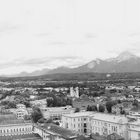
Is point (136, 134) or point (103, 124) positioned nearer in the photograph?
point (136, 134)

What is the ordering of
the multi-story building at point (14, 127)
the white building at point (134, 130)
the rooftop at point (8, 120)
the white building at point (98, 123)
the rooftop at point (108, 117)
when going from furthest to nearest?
1. the rooftop at point (8, 120)
2. the multi-story building at point (14, 127)
3. the rooftop at point (108, 117)
4. the white building at point (98, 123)
5. the white building at point (134, 130)

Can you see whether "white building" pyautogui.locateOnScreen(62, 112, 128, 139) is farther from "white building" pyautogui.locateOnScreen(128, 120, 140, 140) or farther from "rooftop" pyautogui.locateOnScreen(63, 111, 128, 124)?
"white building" pyautogui.locateOnScreen(128, 120, 140, 140)

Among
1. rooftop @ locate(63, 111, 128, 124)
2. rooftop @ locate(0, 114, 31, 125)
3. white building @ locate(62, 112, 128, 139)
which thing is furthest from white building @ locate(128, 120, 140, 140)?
rooftop @ locate(0, 114, 31, 125)

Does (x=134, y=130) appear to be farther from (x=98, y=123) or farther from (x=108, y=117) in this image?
(x=98, y=123)

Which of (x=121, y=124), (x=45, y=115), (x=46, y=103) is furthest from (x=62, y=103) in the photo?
(x=121, y=124)

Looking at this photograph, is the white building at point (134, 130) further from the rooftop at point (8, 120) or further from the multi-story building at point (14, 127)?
the rooftop at point (8, 120)

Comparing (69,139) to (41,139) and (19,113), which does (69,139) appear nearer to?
(41,139)

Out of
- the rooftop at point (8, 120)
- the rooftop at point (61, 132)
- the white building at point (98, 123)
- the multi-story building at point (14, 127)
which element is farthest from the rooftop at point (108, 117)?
the rooftop at point (8, 120)

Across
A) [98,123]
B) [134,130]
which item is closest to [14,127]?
[98,123]
